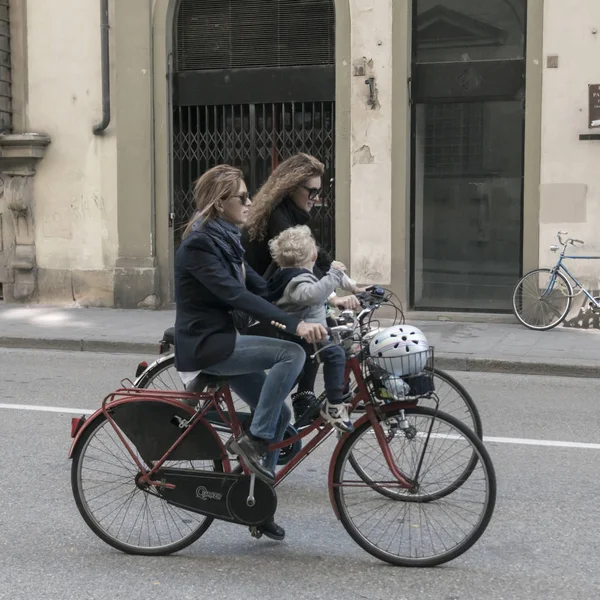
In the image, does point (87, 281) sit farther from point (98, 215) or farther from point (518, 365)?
point (518, 365)

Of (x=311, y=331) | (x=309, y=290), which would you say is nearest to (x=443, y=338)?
(x=309, y=290)

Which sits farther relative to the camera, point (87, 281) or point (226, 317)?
point (87, 281)

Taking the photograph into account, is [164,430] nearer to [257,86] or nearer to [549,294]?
[549,294]

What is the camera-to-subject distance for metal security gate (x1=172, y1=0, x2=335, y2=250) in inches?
520

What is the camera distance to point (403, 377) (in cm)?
439

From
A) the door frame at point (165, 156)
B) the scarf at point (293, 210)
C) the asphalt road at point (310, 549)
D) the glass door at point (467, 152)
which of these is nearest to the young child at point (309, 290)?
the asphalt road at point (310, 549)

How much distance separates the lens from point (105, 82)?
13703 millimetres

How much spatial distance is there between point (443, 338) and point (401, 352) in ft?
22.8

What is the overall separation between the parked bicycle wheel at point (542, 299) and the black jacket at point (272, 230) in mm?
6648

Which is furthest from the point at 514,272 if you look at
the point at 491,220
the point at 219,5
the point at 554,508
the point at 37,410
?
the point at 554,508

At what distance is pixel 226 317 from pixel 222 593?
A: 45.1 inches

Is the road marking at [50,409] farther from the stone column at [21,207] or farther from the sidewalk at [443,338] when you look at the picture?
the stone column at [21,207]

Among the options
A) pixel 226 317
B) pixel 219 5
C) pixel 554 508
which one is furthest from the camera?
pixel 219 5

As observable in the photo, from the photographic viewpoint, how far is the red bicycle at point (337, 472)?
4.38 metres
